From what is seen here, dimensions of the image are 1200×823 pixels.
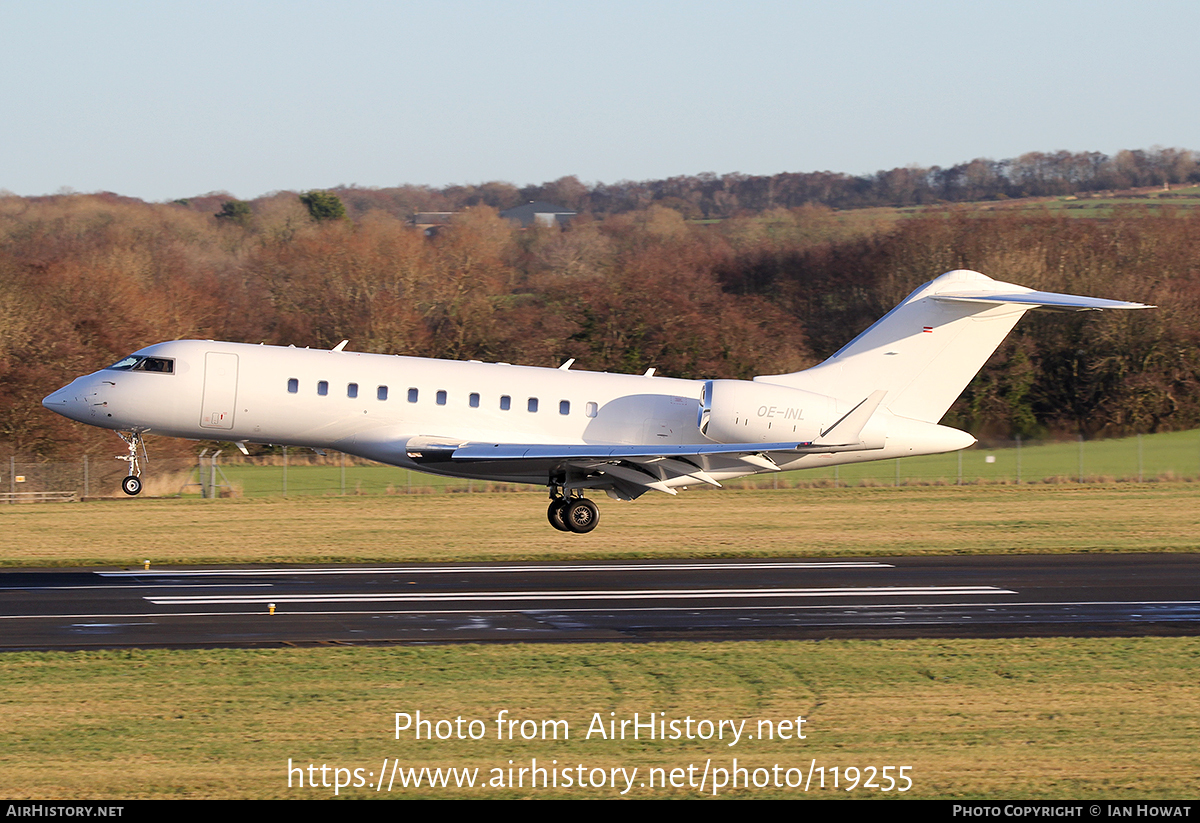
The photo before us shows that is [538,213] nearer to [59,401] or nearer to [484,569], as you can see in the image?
[484,569]

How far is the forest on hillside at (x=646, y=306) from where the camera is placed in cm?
4538

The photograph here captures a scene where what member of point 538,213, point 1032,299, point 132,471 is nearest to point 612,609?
point 132,471

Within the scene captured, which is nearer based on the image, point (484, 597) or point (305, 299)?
point (484, 597)

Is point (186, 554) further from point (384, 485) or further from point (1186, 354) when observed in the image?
point (1186, 354)

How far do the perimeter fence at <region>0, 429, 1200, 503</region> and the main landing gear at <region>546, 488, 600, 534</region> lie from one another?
45.2 ft

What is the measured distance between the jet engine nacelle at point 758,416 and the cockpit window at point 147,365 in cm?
979

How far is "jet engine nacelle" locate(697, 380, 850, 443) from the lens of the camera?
24.5 m

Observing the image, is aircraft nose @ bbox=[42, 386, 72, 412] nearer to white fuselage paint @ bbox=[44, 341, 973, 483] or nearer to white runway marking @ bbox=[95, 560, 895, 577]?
white fuselage paint @ bbox=[44, 341, 973, 483]

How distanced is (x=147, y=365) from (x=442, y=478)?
2370 centimetres

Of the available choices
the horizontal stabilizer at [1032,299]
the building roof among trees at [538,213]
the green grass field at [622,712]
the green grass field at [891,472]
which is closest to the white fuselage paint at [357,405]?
the horizontal stabilizer at [1032,299]

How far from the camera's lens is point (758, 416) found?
80.5ft

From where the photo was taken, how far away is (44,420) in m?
41.7
